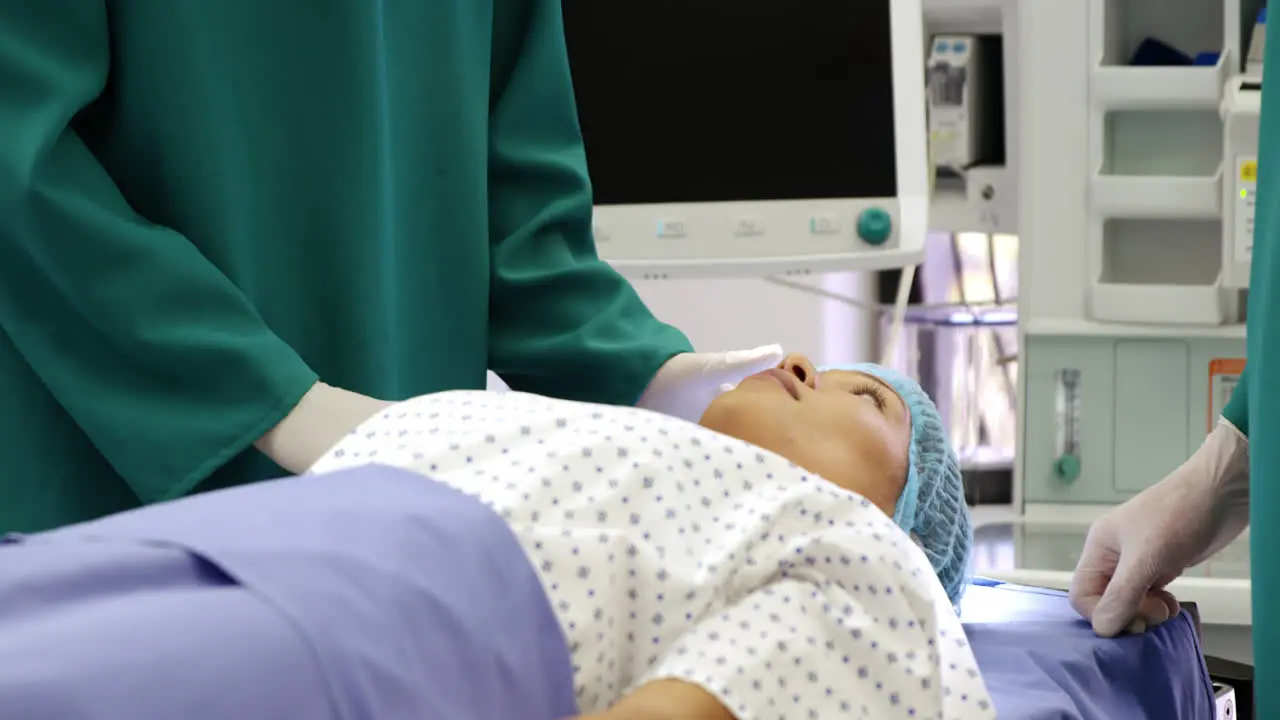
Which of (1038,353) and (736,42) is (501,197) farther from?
(1038,353)

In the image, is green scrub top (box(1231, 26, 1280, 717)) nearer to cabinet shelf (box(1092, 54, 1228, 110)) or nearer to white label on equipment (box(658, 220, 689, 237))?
cabinet shelf (box(1092, 54, 1228, 110))

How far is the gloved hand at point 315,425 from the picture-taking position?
1.04m

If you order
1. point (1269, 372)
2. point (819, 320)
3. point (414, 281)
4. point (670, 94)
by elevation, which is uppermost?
point (670, 94)

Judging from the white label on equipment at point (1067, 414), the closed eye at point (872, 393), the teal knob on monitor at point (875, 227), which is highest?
the teal knob on monitor at point (875, 227)

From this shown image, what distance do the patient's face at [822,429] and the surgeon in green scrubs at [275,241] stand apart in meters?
0.04

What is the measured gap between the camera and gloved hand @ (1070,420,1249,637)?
1331 millimetres

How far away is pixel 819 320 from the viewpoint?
3.23 metres

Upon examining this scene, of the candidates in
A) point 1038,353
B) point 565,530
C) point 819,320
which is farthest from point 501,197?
point 819,320

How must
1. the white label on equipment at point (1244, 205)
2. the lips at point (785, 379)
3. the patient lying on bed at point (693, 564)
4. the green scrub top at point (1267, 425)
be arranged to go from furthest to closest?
the white label on equipment at point (1244, 205) → the lips at point (785, 379) → the green scrub top at point (1267, 425) → the patient lying on bed at point (693, 564)

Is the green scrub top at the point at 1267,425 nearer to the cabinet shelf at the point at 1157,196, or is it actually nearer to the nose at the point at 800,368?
the nose at the point at 800,368

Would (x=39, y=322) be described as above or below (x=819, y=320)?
above

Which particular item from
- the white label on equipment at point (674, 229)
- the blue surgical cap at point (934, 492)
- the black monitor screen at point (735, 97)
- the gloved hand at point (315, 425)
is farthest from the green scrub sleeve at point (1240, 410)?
the white label on equipment at point (674, 229)

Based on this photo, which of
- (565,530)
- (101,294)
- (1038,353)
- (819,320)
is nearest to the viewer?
(565,530)

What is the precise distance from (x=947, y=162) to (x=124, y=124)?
5.82ft
